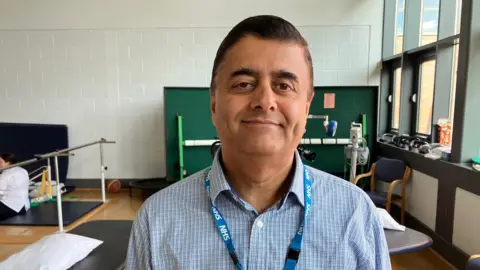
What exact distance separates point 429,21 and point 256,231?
4.48 meters

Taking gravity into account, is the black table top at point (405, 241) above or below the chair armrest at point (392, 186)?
above

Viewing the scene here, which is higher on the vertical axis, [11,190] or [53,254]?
[53,254]

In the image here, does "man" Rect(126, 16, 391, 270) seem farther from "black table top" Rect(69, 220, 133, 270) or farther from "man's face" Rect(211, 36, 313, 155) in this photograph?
"black table top" Rect(69, 220, 133, 270)

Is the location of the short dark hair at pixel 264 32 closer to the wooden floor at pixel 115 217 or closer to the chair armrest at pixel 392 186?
the wooden floor at pixel 115 217

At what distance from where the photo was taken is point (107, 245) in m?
2.21

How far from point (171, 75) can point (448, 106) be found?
3956 millimetres

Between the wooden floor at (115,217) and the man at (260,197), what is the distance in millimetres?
2594

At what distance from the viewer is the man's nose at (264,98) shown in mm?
757

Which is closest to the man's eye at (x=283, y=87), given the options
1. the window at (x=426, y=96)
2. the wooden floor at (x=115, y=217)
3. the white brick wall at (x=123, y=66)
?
the wooden floor at (x=115, y=217)

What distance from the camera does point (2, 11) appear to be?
5344mm

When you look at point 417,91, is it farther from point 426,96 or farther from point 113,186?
point 113,186

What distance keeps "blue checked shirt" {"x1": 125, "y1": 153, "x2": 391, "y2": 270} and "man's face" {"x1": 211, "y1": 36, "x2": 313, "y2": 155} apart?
17cm

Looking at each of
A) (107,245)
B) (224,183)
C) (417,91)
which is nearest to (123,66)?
(107,245)

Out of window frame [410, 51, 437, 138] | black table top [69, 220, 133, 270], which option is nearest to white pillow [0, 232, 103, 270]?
black table top [69, 220, 133, 270]
